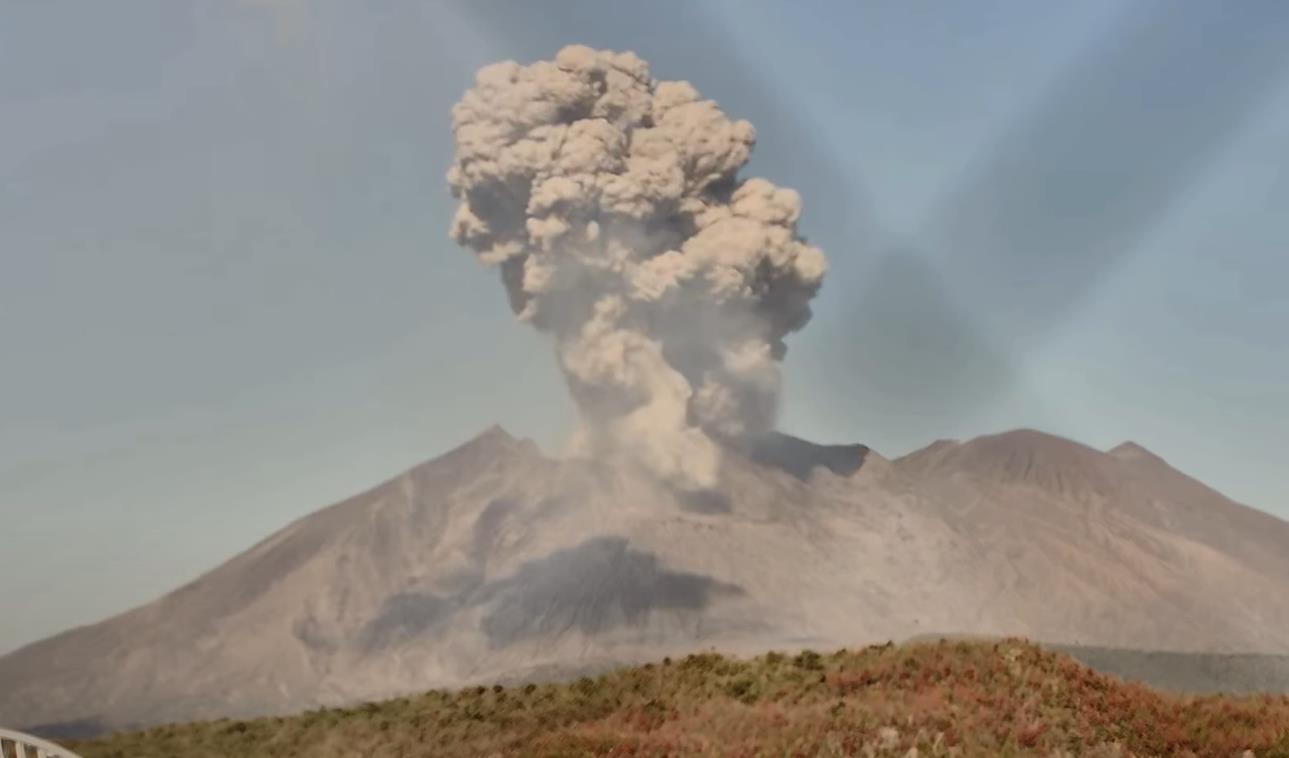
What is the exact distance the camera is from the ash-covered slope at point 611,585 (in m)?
77.8

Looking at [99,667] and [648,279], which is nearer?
[648,279]

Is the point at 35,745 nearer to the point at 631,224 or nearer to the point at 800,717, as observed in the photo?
the point at 800,717

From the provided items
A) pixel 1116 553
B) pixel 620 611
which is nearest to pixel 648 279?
pixel 620 611

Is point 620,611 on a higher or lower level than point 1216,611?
higher

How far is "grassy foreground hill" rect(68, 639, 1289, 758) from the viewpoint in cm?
1925

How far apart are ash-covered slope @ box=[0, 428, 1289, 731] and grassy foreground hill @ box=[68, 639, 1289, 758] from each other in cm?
4774

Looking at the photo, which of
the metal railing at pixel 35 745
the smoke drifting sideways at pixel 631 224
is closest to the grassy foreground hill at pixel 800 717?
the metal railing at pixel 35 745

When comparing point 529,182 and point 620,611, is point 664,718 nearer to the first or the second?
point 529,182

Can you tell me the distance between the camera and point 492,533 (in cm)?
9000

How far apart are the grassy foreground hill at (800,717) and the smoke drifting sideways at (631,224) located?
136 ft

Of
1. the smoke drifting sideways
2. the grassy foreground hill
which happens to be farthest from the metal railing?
the smoke drifting sideways

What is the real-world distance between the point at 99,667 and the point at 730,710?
2819 inches

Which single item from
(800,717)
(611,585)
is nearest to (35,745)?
(800,717)

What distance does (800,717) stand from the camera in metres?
20.3
